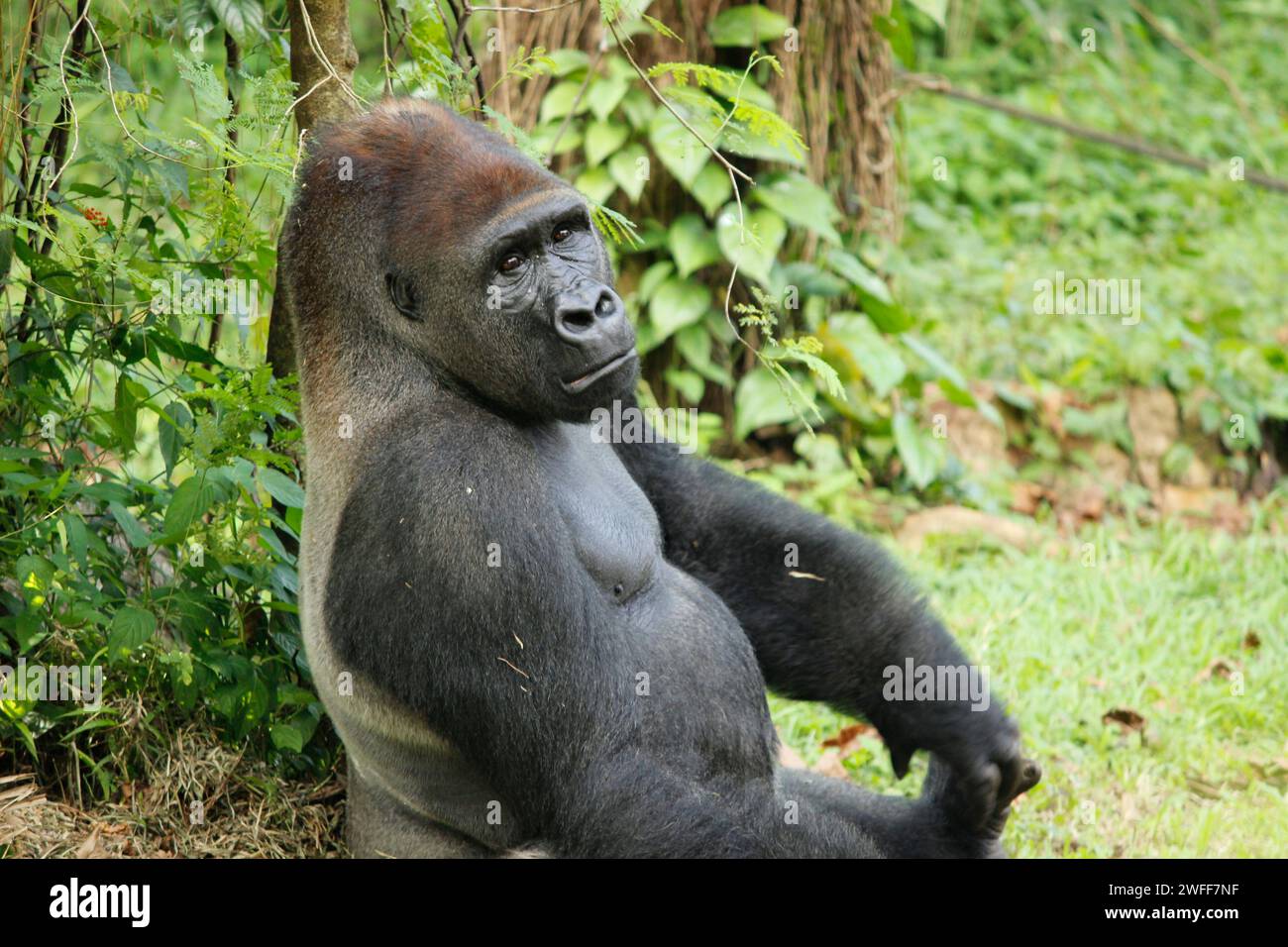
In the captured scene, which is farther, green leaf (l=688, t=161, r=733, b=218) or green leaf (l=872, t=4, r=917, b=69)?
green leaf (l=872, t=4, r=917, b=69)

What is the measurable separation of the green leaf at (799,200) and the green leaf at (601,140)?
2.22 ft

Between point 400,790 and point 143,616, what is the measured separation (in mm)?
775

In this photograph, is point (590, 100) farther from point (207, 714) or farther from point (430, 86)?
point (207, 714)

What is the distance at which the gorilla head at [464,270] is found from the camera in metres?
3.19

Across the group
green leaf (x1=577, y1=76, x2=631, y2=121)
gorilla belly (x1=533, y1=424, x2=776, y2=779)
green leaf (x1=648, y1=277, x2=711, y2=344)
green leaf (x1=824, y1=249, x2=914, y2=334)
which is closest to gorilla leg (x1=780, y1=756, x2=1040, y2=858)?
gorilla belly (x1=533, y1=424, x2=776, y2=779)

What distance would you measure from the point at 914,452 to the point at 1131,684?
190 centimetres

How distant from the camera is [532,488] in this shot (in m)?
3.18

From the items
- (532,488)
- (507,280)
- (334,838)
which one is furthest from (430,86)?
(334,838)

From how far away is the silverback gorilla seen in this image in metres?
3.07

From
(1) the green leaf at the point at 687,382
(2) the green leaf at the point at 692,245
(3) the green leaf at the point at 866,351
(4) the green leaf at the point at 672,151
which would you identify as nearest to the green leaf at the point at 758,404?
(1) the green leaf at the point at 687,382

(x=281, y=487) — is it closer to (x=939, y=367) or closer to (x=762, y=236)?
(x=762, y=236)

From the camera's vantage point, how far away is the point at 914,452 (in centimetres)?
673

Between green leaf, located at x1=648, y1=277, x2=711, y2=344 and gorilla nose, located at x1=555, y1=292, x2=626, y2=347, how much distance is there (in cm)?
350

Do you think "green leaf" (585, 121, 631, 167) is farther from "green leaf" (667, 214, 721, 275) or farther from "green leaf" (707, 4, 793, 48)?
"green leaf" (707, 4, 793, 48)
